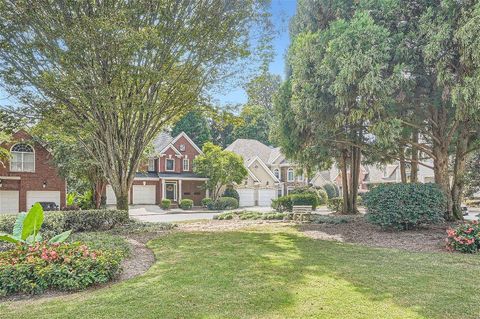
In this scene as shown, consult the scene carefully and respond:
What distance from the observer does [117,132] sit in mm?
14734

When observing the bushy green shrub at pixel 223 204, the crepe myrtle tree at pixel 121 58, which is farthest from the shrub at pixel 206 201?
the crepe myrtle tree at pixel 121 58

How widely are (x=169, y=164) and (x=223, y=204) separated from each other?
7.55 meters

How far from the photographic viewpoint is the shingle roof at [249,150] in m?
42.6

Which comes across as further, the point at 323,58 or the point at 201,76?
the point at 201,76

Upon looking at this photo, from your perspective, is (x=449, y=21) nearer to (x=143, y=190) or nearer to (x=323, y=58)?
(x=323, y=58)

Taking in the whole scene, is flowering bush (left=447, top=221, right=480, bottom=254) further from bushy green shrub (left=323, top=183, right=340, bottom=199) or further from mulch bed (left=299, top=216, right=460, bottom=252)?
bushy green shrub (left=323, top=183, right=340, bottom=199)

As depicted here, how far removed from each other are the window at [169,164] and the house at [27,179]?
36.3 ft

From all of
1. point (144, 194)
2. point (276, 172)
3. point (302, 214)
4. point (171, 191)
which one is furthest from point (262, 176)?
point (302, 214)

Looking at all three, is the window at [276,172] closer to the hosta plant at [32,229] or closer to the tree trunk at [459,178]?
the tree trunk at [459,178]

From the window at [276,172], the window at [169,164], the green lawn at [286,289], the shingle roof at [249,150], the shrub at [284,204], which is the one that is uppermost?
the shingle roof at [249,150]

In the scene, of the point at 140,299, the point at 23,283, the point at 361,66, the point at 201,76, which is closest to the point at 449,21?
the point at 361,66

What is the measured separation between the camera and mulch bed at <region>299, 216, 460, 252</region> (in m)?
9.85

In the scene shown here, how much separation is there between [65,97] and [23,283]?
899 centimetres

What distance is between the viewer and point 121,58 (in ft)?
40.3
